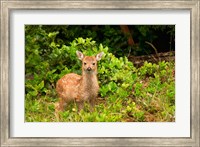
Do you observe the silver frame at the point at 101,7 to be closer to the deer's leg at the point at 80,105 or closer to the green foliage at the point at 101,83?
the green foliage at the point at 101,83

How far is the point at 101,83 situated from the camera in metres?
9.60

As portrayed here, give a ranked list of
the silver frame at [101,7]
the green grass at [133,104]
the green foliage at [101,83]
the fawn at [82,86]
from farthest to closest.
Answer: the fawn at [82,86]
the green foliage at [101,83]
the green grass at [133,104]
the silver frame at [101,7]

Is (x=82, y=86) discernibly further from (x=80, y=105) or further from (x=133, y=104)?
(x=133, y=104)

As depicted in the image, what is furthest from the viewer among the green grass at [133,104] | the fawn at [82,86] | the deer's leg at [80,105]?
the fawn at [82,86]

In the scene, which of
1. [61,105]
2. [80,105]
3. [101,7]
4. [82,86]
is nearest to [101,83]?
[82,86]

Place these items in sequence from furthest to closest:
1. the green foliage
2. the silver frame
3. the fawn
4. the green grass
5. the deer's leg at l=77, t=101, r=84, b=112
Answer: the fawn, the deer's leg at l=77, t=101, r=84, b=112, the green foliage, the green grass, the silver frame

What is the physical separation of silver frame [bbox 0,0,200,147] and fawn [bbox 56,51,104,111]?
1.71 m

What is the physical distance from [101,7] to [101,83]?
2.62 m

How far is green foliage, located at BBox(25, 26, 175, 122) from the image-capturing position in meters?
8.38

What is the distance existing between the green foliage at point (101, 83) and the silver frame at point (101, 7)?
0.72 metres

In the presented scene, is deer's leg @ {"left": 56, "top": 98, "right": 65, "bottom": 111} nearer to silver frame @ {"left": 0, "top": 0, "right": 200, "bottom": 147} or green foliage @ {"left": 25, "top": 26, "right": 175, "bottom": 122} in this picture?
green foliage @ {"left": 25, "top": 26, "right": 175, "bottom": 122}

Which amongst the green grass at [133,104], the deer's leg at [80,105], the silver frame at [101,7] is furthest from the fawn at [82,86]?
the silver frame at [101,7]

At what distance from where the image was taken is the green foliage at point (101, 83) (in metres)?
8.38

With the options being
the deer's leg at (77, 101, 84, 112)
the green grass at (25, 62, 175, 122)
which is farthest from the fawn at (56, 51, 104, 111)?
the green grass at (25, 62, 175, 122)
